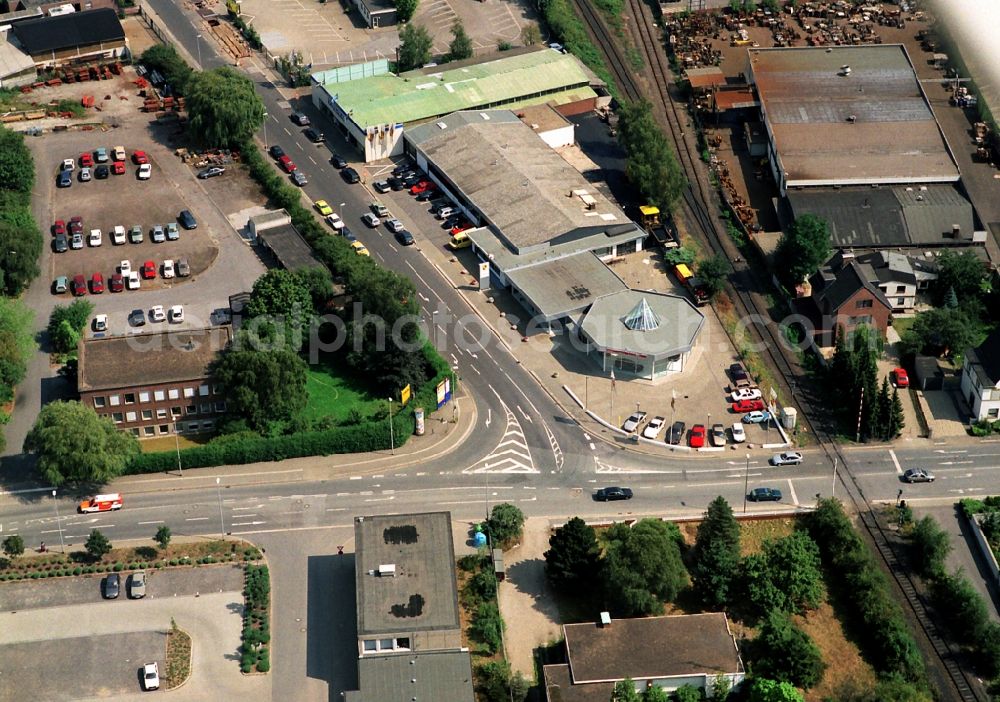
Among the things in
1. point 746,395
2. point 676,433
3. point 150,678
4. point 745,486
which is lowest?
point 150,678

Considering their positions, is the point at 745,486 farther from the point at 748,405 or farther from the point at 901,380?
the point at 901,380

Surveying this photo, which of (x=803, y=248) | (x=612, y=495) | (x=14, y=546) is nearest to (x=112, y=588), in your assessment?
(x=14, y=546)

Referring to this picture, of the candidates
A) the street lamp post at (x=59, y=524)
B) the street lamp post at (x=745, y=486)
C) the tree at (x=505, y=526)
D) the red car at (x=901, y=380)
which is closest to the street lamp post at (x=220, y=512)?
the street lamp post at (x=59, y=524)

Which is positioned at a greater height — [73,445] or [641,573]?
[73,445]

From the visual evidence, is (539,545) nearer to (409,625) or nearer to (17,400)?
(409,625)

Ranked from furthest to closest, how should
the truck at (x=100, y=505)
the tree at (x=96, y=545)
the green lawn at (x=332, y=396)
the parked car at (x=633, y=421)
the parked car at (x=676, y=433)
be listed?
the green lawn at (x=332, y=396), the parked car at (x=633, y=421), the parked car at (x=676, y=433), the truck at (x=100, y=505), the tree at (x=96, y=545)

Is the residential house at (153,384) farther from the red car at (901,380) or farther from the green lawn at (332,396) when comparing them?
the red car at (901,380)

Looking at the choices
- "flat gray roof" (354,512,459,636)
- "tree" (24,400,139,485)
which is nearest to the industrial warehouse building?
"flat gray roof" (354,512,459,636)
